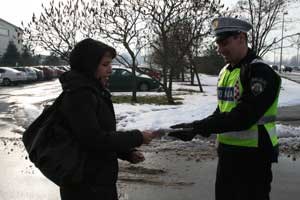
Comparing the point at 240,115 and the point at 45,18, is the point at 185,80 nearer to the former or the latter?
the point at 45,18

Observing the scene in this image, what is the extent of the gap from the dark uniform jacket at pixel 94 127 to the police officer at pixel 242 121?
50 cm

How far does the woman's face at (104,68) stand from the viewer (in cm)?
279

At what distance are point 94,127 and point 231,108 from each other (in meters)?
0.96

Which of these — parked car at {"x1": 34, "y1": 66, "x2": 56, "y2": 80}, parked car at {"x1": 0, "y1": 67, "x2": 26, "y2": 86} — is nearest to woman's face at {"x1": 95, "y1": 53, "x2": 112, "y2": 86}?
parked car at {"x1": 0, "y1": 67, "x2": 26, "y2": 86}

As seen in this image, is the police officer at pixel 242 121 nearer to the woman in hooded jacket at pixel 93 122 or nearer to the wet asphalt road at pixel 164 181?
the woman in hooded jacket at pixel 93 122

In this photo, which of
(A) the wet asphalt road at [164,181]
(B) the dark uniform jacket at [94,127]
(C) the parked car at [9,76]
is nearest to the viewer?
(B) the dark uniform jacket at [94,127]

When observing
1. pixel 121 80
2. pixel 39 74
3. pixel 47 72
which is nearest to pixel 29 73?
pixel 39 74

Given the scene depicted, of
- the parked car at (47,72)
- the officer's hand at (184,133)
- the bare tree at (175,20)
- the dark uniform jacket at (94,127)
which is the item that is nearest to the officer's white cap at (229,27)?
the officer's hand at (184,133)

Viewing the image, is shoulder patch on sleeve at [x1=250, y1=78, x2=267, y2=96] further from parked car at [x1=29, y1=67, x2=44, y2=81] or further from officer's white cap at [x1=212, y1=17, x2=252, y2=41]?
parked car at [x1=29, y1=67, x2=44, y2=81]

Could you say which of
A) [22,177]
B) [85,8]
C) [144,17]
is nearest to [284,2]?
[144,17]

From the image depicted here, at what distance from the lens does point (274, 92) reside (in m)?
2.91

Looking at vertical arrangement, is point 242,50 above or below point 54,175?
above

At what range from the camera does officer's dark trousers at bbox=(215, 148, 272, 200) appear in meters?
3.07

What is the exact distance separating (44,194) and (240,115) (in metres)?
3.77
